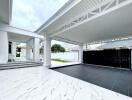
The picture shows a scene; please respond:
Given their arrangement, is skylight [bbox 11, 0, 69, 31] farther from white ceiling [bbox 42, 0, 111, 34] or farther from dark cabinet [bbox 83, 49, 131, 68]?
dark cabinet [bbox 83, 49, 131, 68]

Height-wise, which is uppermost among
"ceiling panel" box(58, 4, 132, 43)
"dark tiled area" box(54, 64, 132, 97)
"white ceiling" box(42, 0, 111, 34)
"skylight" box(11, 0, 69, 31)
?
"skylight" box(11, 0, 69, 31)

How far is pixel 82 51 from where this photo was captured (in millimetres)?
10211

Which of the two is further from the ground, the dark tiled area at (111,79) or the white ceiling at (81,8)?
the white ceiling at (81,8)

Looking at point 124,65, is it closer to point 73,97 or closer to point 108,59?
point 108,59

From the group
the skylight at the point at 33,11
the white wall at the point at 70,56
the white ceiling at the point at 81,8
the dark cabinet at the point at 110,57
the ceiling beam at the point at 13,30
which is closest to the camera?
the white ceiling at the point at 81,8

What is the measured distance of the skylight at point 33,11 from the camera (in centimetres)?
419

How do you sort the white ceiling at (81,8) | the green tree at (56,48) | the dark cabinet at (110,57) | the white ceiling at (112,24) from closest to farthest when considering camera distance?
the white ceiling at (81,8), the white ceiling at (112,24), the dark cabinet at (110,57), the green tree at (56,48)

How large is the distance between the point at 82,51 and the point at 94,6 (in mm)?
7494

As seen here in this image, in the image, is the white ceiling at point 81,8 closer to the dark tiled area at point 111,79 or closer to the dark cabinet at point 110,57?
the dark tiled area at point 111,79

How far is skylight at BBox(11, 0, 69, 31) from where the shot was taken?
4.19m

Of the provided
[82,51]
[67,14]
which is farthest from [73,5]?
[82,51]

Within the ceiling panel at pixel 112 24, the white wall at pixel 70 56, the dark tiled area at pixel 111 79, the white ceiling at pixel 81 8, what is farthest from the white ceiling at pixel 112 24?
the white wall at pixel 70 56

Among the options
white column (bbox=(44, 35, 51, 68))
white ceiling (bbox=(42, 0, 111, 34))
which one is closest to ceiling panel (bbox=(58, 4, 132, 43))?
white ceiling (bbox=(42, 0, 111, 34))

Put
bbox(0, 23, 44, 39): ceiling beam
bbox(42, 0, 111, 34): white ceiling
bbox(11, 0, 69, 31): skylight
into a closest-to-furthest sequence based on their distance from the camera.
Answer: bbox(42, 0, 111, 34): white ceiling, bbox(11, 0, 69, 31): skylight, bbox(0, 23, 44, 39): ceiling beam
